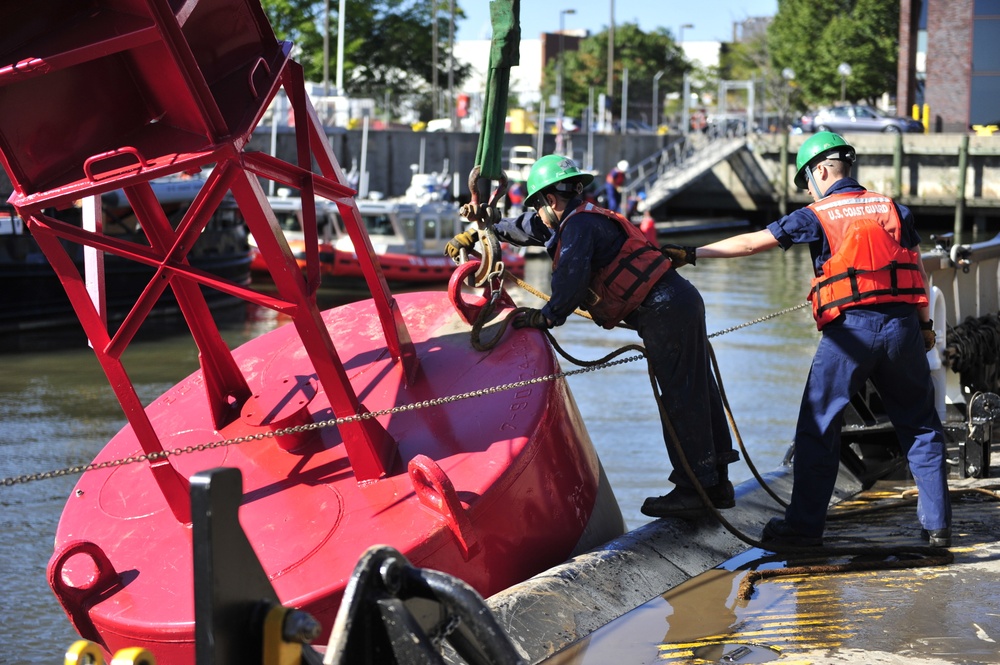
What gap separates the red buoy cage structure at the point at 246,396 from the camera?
4730 mm

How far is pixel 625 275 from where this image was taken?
5355mm

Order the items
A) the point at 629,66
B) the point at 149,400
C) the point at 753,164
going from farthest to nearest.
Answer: the point at 629,66
the point at 753,164
the point at 149,400

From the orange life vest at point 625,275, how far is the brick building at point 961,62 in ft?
135

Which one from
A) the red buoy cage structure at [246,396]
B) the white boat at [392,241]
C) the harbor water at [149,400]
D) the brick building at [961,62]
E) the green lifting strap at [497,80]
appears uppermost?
the brick building at [961,62]

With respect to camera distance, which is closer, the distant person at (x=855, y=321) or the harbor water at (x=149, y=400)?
the distant person at (x=855, y=321)

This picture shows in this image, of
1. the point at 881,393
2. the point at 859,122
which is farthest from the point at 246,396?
the point at 859,122

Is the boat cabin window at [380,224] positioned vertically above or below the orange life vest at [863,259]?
below

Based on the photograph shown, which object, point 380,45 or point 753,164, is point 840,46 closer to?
point 753,164

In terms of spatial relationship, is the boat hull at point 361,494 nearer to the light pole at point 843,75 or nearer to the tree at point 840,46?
the light pole at point 843,75

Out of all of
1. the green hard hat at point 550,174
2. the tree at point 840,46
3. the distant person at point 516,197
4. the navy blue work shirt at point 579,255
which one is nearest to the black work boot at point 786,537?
the navy blue work shirt at point 579,255

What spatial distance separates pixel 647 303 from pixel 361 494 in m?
1.50

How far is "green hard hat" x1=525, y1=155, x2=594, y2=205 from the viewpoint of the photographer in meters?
5.49

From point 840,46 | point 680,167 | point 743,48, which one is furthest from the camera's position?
point 743,48

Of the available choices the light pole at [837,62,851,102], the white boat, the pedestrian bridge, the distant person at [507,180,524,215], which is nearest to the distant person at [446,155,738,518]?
the white boat
